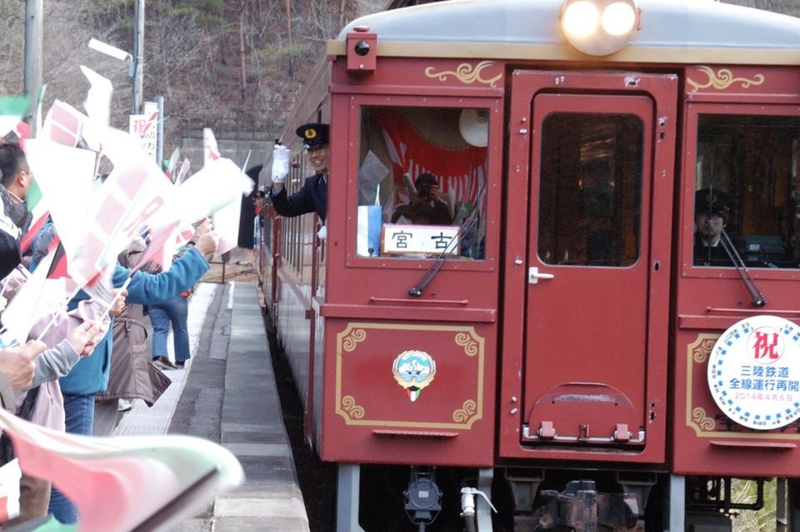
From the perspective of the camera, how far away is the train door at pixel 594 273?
5934 mm

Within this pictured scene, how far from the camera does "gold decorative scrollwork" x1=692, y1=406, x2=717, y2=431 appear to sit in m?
5.91

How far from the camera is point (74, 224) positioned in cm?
328

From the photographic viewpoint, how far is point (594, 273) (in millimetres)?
5934

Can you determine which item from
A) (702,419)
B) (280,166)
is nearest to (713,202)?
(702,419)

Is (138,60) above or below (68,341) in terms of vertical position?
above

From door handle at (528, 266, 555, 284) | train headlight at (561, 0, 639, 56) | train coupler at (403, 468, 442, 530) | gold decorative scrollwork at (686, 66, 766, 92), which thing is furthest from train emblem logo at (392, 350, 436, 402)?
gold decorative scrollwork at (686, 66, 766, 92)

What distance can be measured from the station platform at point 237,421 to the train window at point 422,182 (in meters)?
1.50

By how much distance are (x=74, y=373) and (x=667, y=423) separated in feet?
9.25

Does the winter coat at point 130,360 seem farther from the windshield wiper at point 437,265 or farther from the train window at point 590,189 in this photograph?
the train window at point 590,189

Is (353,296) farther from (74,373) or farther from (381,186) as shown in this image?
(74,373)

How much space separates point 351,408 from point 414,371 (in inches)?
14.1

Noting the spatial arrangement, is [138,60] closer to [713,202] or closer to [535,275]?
[535,275]

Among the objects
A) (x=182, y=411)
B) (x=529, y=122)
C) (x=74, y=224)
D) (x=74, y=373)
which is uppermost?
(x=529, y=122)

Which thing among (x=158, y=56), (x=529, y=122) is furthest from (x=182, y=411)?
(x=158, y=56)
